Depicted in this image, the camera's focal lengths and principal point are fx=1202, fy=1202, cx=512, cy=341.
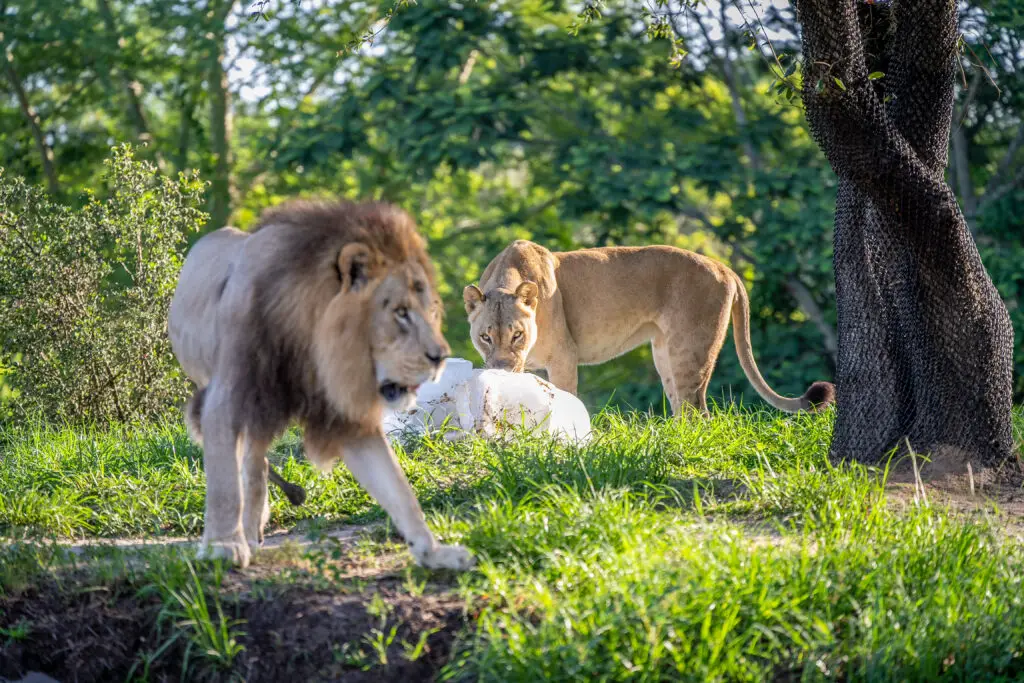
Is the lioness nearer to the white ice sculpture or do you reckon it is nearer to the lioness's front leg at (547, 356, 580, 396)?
the lioness's front leg at (547, 356, 580, 396)

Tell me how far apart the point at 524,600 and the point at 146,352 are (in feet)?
16.6

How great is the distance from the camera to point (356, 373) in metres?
3.91

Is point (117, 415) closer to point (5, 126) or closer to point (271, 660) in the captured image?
point (271, 660)

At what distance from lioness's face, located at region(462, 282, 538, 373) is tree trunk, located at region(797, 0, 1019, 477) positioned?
212 cm

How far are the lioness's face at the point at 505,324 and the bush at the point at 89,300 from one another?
2187mm

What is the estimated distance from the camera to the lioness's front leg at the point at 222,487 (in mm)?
4121

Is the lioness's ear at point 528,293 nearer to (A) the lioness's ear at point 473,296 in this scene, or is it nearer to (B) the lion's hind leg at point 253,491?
(A) the lioness's ear at point 473,296

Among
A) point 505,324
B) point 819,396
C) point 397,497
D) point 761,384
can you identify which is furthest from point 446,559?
point 761,384

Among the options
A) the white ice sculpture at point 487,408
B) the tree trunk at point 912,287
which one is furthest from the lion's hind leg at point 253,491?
the tree trunk at point 912,287

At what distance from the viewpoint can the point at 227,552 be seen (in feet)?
13.7

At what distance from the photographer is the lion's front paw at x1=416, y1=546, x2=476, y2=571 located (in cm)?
414

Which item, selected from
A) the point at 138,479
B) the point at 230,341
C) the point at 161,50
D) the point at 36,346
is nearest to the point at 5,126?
the point at 161,50

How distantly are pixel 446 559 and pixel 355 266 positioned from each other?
1059 mm

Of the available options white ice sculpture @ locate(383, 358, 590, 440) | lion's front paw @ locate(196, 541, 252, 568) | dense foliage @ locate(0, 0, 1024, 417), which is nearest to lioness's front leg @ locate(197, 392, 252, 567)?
lion's front paw @ locate(196, 541, 252, 568)
